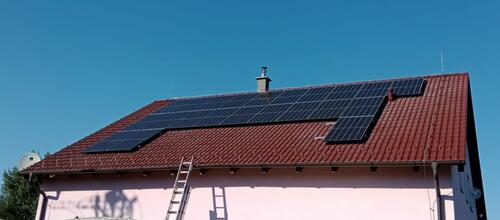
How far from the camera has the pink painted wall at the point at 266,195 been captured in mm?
10750

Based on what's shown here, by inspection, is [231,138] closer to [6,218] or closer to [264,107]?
[264,107]

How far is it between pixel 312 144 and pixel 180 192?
372 centimetres

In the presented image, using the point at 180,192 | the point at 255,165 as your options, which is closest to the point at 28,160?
the point at 180,192

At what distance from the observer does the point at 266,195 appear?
481 inches

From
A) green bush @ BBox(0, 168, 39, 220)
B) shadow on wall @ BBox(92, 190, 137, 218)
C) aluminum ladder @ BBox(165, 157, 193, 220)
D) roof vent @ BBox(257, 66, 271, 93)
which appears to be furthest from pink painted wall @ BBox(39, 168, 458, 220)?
green bush @ BBox(0, 168, 39, 220)

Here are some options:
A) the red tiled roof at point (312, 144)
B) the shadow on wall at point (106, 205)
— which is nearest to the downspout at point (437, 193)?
the red tiled roof at point (312, 144)

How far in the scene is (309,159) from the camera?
11.7 metres

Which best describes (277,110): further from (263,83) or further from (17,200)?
(17,200)

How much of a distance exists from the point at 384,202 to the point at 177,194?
5363mm

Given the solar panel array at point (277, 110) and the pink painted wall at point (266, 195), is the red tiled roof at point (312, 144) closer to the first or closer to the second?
the solar panel array at point (277, 110)

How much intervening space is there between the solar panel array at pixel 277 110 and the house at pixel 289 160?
0.16ft

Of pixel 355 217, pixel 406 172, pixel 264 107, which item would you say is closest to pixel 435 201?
pixel 406 172

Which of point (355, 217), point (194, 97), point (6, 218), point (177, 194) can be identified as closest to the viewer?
point (355, 217)

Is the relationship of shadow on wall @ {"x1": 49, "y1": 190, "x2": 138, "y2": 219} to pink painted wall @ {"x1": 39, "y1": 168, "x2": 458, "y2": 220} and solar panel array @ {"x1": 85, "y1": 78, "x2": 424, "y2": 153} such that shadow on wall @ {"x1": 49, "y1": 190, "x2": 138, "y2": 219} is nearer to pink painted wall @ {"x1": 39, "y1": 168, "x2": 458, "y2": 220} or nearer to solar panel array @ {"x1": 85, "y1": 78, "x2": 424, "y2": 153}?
pink painted wall @ {"x1": 39, "y1": 168, "x2": 458, "y2": 220}
